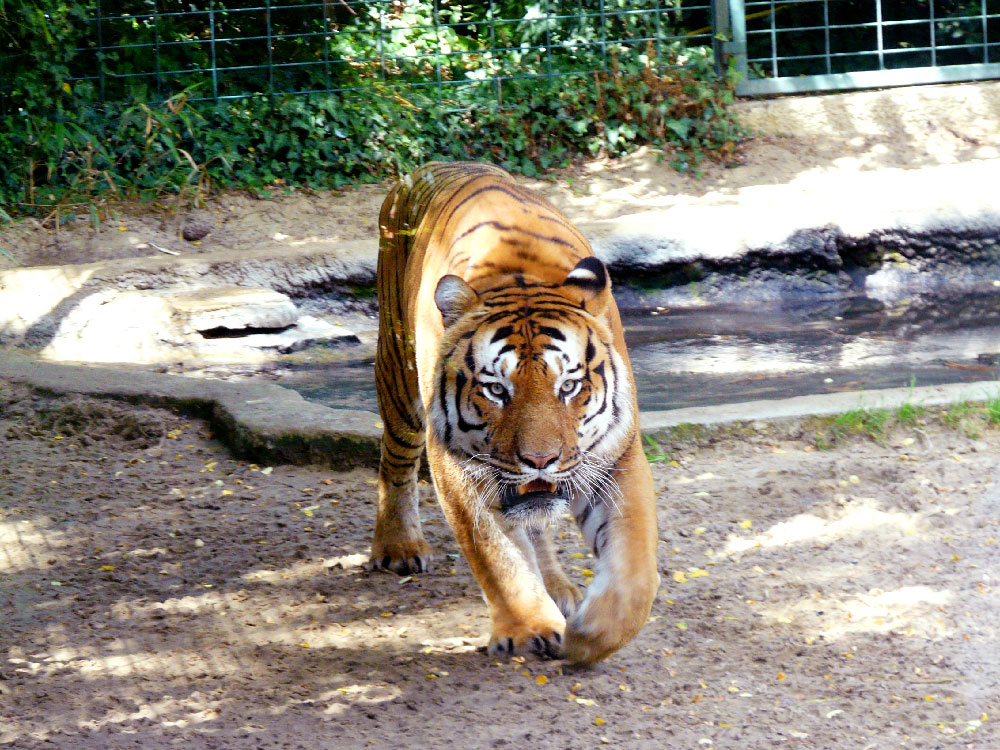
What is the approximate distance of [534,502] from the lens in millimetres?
2643

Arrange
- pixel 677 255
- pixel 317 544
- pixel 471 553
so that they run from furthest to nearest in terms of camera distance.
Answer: pixel 677 255
pixel 317 544
pixel 471 553

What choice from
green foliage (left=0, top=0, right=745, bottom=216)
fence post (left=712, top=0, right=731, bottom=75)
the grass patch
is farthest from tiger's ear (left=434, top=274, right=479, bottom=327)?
fence post (left=712, top=0, right=731, bottom=75)

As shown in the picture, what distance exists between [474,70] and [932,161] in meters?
4.48

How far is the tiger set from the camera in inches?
101

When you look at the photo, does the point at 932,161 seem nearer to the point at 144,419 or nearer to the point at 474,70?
the point at 474,70

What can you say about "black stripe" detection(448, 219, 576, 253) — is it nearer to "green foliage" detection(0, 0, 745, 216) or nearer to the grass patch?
the grass patch

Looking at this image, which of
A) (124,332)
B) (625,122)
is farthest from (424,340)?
(625,122)

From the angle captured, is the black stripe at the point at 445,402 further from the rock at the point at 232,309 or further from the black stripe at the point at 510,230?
the rock at the point at 232,309

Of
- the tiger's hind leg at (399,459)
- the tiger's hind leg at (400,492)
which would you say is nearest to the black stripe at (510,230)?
the tiger's hind leg at (399,459)

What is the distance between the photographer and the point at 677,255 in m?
7.55

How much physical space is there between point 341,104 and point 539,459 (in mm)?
8042

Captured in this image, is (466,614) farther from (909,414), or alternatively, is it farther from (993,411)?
(993,411)

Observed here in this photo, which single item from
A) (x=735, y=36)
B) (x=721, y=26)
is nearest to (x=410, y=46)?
(x=721, y=26)

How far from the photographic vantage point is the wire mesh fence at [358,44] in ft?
33.4
